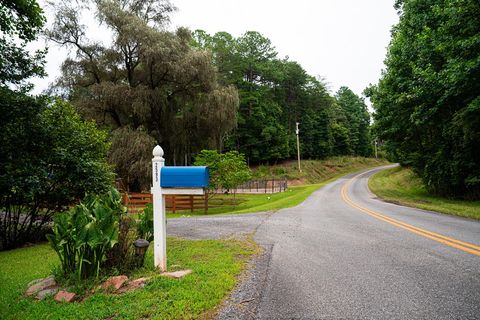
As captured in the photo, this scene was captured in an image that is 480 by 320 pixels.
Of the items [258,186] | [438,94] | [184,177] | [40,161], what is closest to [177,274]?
[184,177]

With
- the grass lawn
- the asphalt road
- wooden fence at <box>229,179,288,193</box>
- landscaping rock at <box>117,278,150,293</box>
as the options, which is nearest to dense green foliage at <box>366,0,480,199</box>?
the asphalt road

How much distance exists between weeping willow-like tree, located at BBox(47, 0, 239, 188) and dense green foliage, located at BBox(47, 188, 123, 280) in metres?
13.9

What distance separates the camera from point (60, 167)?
27.3 ft

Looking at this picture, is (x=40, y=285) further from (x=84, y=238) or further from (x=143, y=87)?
(x=143, y=87)

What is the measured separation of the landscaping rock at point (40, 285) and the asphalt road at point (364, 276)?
2.71 meters

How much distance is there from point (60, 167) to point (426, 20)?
677 inches

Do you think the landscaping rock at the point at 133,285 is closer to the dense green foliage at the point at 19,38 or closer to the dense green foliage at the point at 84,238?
the dense green foliage at the point at 84,238

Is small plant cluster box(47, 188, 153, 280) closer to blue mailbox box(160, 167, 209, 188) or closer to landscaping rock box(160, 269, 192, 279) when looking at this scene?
landscaping rock box(160, 269, 192, 279)

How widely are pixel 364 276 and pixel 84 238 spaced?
12.4 feet

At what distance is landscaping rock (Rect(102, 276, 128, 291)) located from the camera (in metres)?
3.75

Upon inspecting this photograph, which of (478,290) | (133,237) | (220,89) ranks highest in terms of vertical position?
(220,89)

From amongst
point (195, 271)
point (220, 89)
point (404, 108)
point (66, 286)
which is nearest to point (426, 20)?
point (404, 108)

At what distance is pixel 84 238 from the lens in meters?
3.84

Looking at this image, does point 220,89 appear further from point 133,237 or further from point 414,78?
Result: point 133,237
